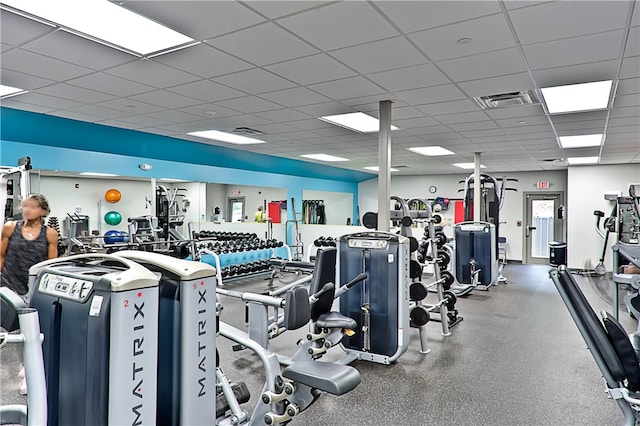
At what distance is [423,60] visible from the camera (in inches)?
126

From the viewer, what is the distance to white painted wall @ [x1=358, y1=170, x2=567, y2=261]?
1082 centimetres

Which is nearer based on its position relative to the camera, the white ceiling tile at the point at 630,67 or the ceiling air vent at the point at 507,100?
the white ceiling tile at the point at 630,67

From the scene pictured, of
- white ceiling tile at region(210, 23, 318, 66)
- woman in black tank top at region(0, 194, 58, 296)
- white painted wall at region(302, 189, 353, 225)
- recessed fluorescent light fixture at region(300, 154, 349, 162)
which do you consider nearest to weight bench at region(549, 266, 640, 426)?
white ceiling tile at region(210, 23, 318, 66)

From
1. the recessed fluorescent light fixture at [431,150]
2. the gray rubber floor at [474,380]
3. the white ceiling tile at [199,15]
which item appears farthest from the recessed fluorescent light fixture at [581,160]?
the white ceiling tile at [199,15]

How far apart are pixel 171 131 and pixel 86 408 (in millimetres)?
5420

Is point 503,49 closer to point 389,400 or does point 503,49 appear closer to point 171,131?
point 389,400

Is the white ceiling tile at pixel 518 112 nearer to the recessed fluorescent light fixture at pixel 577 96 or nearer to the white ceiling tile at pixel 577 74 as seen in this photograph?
the recessed fluorescent light fixture at pixel 577 96

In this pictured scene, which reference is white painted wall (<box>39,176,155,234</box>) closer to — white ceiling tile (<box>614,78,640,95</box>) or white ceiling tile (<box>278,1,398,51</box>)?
white ceiling tile (<box>278,1,398,51</box>)

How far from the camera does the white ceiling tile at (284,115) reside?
4891 mm

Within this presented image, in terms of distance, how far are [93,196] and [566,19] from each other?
20.1 feet

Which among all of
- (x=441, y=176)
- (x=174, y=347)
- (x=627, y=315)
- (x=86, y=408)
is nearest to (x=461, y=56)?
(x=174, y=347)

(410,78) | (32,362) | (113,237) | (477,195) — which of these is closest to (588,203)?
(477,195)

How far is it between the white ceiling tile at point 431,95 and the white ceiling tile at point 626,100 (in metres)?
1.54

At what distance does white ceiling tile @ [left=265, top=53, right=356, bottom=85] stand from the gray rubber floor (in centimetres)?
246
